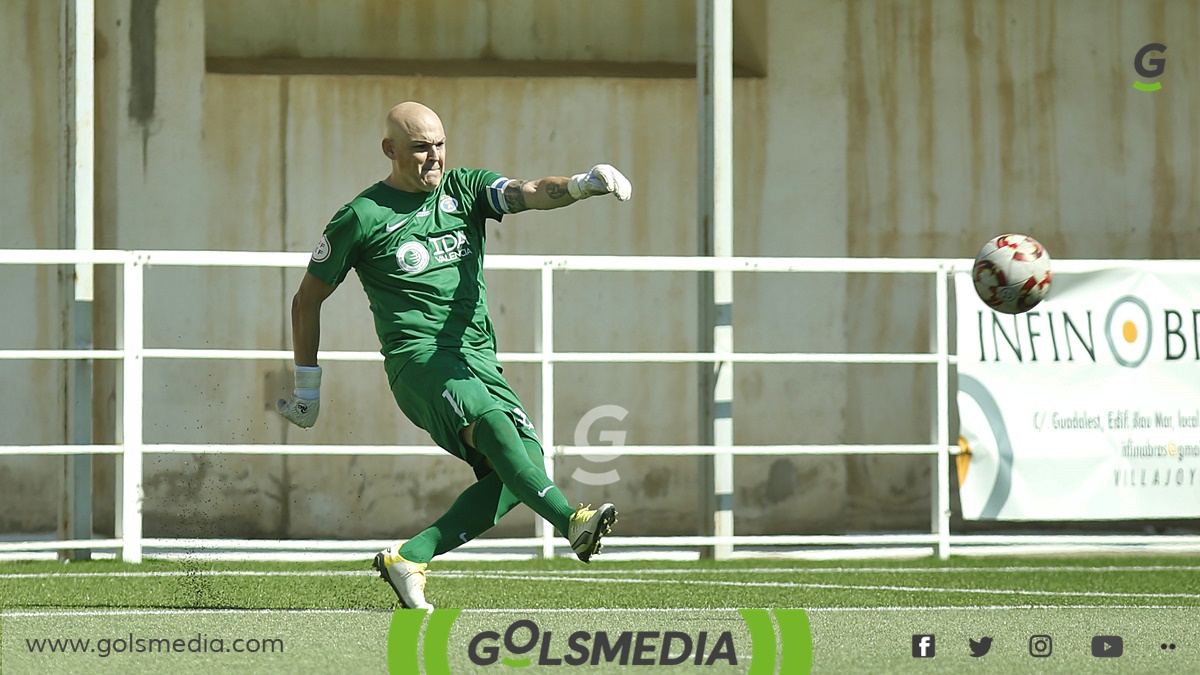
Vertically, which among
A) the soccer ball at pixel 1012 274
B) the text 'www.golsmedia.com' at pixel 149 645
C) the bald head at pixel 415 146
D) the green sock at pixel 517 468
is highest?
the bald head at pixel 415 146

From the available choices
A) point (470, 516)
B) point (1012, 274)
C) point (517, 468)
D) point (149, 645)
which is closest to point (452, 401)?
point (517, 468)

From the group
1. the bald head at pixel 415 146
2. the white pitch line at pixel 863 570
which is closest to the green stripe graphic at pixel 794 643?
the bald head at pixel 415 146

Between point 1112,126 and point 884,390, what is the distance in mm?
2377

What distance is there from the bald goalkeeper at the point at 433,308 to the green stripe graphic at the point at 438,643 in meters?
0.41

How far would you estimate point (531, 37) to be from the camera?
10.5m

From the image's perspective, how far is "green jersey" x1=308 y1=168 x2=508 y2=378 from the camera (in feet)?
18.2

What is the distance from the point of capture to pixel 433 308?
5562 millimetres

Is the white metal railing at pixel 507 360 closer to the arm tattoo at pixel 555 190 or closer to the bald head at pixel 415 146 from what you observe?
the bald head at pixel 415 146

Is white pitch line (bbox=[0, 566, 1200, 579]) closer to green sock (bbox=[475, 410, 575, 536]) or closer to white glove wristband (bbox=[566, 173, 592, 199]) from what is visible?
green sock (bbox=[475, 410, 575, 536])

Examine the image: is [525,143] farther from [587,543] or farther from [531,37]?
[587,543]

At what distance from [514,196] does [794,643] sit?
6.21 ft

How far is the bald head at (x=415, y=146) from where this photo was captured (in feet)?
18.3

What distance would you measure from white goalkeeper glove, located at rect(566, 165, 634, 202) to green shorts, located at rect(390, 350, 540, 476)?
2.35 ft

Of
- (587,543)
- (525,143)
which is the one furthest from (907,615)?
(525,143)
